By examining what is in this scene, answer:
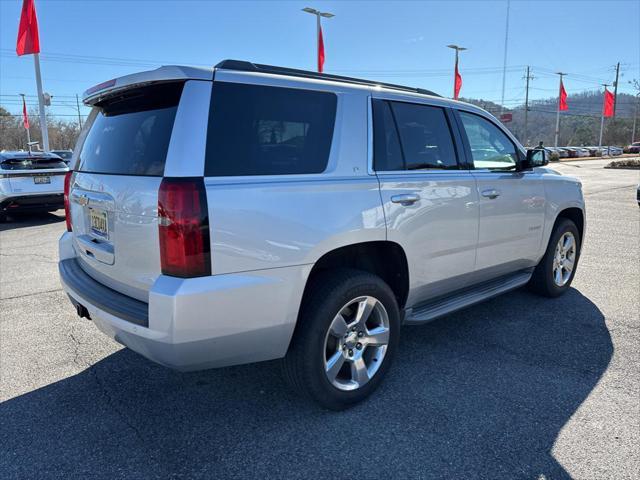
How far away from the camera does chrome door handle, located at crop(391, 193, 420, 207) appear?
3.05 meters

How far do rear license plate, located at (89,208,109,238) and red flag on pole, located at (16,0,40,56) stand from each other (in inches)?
603

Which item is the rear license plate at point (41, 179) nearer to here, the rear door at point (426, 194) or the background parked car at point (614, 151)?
the rear door at point (426, 194)

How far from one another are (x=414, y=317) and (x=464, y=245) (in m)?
0.69

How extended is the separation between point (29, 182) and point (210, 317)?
9.97 metres

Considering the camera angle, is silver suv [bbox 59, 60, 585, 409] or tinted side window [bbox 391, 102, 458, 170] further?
tinted side window [bbox 391, 102, 458, 170]

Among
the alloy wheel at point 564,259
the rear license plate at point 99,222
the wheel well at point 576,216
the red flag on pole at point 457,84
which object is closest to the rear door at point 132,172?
the rear license plate at point 99,222

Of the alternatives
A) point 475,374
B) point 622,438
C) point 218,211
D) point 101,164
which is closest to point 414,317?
point 475,374

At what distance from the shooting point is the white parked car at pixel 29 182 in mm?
10141

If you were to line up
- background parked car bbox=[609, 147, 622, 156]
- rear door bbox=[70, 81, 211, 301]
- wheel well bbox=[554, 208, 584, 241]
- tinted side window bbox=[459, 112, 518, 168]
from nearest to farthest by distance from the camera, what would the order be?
rear door bbox=[70, 81, 211, 301] → tinted side window bbox=[459, 112, 518, 168] → wheel well bbox=[554, 208, 584, 241] → background parked car bbox=[609, 147, 622, 156]

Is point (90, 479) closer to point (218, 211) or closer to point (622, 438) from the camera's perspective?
point (218, 211)

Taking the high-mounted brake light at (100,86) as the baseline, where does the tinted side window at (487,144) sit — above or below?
below

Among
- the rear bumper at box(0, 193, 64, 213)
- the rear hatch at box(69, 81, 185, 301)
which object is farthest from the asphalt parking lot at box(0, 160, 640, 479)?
the rear bumper at box(0, 193, 64, 213)

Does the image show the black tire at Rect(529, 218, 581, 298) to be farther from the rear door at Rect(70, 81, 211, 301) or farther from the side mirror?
the rear door at Rect(70, 81, 211, 301)

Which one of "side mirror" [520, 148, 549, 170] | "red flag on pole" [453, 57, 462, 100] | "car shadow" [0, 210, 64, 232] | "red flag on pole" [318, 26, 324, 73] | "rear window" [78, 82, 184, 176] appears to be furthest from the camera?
"red flag on pole" [453, 57, 462, 100]
